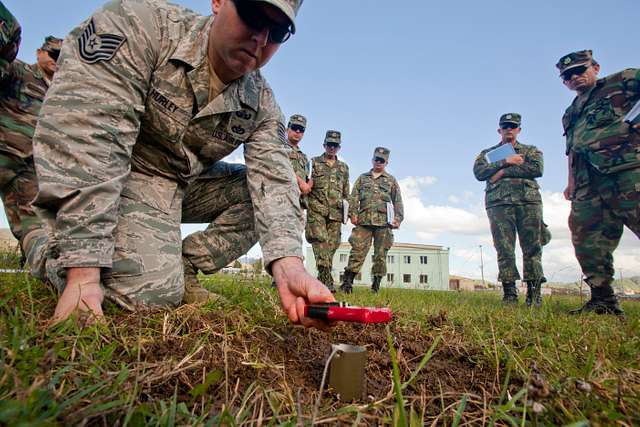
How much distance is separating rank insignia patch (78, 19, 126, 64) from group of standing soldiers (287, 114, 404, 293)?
4.63 m

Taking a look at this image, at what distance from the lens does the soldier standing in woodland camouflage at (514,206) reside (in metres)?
5.55

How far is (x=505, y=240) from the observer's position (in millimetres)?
5680

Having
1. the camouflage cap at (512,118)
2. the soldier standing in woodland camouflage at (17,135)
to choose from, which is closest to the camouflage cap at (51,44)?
the soldier standing in woodland camouflage at (17,135)

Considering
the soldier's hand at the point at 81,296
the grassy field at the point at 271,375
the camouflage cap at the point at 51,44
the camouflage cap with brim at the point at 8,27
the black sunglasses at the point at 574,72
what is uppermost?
the black sunglasses at the point at 574,72

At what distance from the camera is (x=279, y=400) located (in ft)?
3.57

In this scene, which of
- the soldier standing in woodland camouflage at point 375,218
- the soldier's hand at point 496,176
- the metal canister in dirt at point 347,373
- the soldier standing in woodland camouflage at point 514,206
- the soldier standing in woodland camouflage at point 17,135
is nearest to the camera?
the metal canister in dirt at point 347,373

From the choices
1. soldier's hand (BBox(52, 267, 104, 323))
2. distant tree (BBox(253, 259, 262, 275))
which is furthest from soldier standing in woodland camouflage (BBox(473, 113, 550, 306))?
soldier's hand (BBox(52, 267, 104, 323))

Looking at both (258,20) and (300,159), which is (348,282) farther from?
(258,20)

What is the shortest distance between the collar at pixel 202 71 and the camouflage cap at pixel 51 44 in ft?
8.99

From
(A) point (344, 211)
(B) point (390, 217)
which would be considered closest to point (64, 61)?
(A) point (344, 211)

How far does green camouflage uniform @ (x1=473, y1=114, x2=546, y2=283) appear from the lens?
18.3 ft

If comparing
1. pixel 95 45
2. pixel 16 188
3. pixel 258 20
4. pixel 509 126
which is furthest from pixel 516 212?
pixel 16 188

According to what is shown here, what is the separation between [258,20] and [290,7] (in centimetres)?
16

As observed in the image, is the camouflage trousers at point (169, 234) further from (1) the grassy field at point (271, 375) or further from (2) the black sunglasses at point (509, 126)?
(2) the black sunglasses at point (509, 126)
